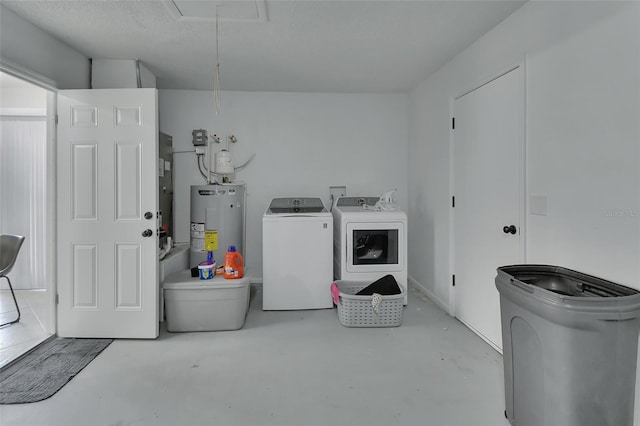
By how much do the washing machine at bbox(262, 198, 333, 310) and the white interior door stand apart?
1219mm

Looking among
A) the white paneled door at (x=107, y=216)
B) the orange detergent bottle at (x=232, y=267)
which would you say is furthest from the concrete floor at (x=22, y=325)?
the orange detergent bottle at (x=232, y=267)

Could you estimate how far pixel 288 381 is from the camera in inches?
76.2

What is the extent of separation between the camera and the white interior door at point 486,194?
2.14m

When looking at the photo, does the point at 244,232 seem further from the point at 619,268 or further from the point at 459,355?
the point at 619,268

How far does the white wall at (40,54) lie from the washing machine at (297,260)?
2009mm

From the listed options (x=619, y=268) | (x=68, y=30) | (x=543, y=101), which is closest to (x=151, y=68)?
(x=68, y=30)

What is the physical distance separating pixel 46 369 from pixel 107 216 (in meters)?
1.10

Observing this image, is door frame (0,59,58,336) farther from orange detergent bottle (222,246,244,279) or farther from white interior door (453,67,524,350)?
white interior door (453,67,524,350)

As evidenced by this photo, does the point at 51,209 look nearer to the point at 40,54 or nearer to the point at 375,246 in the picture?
the point at 40,54

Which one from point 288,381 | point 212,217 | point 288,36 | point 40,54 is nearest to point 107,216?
point 212,217

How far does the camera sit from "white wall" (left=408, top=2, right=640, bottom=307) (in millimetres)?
1427

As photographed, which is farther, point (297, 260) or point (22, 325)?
point (297, 260)

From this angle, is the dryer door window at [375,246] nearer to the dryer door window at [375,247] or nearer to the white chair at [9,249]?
the dryer door window at [375,247]

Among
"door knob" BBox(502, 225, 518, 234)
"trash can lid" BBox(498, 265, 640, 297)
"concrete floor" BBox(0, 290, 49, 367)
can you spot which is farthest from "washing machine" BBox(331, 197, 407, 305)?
"concrete floor" BBox(0, 290, 49, 367)
